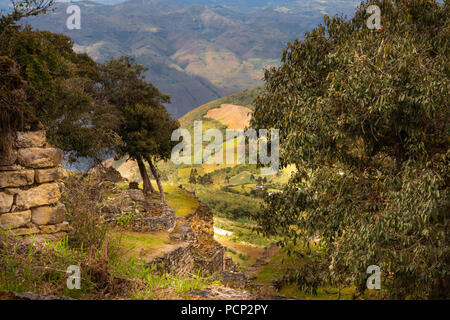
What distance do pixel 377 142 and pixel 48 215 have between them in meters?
6.71

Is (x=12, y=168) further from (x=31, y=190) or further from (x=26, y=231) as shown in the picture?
(x=26, y=231)

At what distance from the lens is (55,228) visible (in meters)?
5.74

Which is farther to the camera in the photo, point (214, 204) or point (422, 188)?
point (214, 204)

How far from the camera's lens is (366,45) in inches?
338

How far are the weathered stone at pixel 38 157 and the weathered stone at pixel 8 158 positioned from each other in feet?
0.27

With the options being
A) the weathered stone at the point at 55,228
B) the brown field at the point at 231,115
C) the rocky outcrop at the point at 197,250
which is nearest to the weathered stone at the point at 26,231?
the weathered stone at the point at 55,228

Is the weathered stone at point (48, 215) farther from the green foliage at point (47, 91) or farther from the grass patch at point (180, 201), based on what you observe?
the grass patch at point (180, 201)

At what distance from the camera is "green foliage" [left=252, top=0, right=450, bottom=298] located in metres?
7.19

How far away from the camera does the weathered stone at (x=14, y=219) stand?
5.33 metres

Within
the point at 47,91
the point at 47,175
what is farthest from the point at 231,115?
the point at 47,175

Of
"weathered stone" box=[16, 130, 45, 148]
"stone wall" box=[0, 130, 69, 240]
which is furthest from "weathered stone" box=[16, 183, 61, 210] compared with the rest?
"weathered stone" box=[16, 130, 45, 148]
